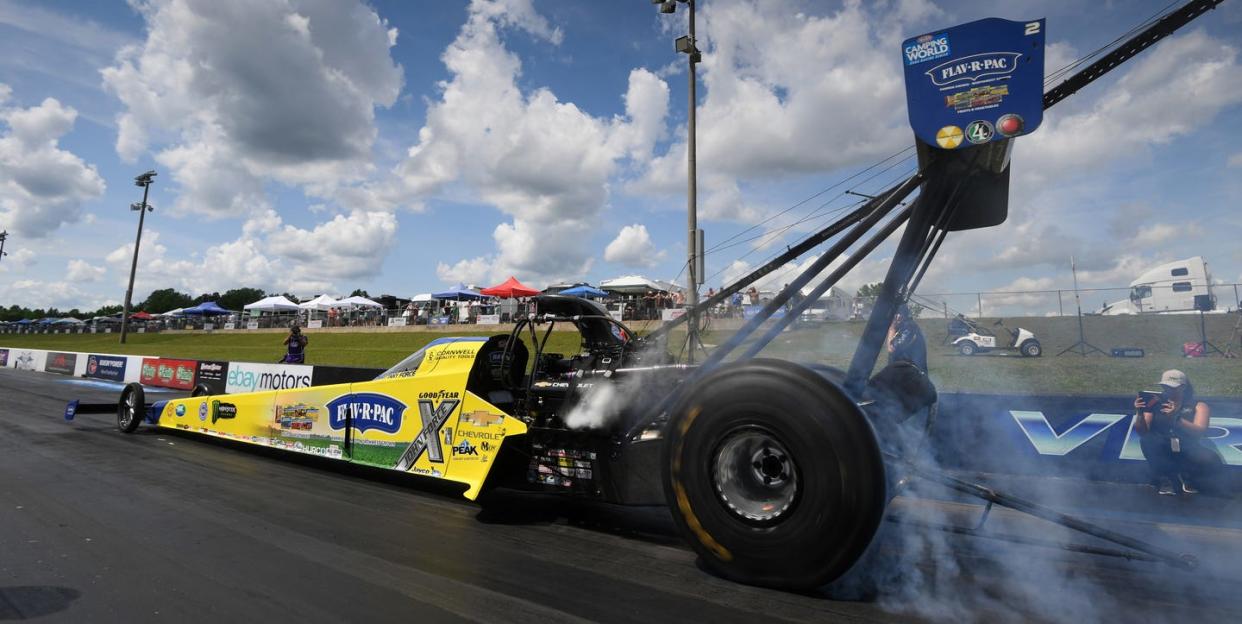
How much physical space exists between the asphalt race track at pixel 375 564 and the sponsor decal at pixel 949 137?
2.32 metres

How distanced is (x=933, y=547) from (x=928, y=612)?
3.69 feet

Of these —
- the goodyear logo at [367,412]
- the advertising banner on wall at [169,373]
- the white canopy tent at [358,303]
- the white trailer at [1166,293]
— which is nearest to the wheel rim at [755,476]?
the goodyear logo at [367,412]

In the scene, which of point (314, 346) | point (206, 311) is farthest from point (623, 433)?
point (206, 311)

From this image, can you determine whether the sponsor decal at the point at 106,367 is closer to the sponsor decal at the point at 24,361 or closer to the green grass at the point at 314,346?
the green grass at the point at 314,346

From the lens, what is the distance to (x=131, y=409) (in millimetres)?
8695

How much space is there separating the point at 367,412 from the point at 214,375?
14192 millimetres

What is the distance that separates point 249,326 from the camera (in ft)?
129

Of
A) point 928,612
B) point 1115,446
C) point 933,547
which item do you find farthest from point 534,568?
point 1115,446

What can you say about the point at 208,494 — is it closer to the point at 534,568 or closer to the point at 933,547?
the point at 534,568

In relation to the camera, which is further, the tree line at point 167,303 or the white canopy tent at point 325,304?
the tree line at point 167,303

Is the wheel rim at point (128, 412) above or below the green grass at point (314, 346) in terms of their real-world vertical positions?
below

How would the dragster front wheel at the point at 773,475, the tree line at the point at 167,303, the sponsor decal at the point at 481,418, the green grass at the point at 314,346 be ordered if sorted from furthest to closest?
the tree line at the point at 167,303 < the green grass at the point at 314,346 < the sponsor decal at the point at 481,418 < the dragster front wheel at the point at 773,475

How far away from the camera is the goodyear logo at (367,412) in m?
5.42

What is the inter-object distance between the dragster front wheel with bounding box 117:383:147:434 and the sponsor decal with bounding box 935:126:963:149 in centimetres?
1008
